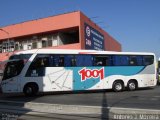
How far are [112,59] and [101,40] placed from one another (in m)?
22.7

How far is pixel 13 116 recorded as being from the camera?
1269 cm

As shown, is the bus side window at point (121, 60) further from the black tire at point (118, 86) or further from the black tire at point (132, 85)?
the black tire at point (132, 85)

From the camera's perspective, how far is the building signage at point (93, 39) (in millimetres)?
40500

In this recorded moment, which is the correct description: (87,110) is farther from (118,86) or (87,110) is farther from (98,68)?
(118,86)

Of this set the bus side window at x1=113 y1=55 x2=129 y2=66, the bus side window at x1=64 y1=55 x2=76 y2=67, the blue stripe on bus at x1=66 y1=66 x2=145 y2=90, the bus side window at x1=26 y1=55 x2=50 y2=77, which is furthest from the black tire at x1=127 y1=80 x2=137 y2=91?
the bus side window at x1=26 y1=55 x2=50 y2=77

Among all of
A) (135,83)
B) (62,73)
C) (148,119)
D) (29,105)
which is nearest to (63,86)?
(62,73)

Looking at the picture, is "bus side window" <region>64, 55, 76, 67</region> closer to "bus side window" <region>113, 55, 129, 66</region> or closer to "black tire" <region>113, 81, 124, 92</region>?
"bus side window" <region>113, 55, 129, 66</region>

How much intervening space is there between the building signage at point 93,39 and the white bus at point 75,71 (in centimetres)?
1523

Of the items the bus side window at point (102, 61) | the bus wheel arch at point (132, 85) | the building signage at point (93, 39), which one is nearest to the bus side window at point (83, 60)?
the bus side window at point (102, 61)

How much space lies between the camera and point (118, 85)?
24891mm

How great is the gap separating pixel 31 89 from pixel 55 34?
2031cm

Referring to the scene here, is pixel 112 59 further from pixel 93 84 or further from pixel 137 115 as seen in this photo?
pixel 137 115

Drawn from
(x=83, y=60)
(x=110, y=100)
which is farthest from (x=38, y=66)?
(x=110, y=100)

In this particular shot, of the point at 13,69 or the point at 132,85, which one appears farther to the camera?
the point at 132,85
